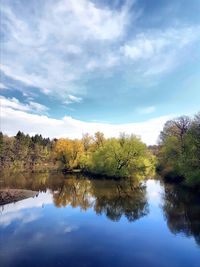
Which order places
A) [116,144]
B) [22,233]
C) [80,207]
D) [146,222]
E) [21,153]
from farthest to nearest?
1. [21,153]
2. [116,144]
3. [80,207]
4. [146,222]
5. [22,233]

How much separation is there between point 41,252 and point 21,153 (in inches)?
3498

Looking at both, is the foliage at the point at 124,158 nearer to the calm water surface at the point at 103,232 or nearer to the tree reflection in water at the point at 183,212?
the tree reflection in water at the point at 183,212

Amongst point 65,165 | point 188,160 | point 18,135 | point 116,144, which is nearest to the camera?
point 188,160

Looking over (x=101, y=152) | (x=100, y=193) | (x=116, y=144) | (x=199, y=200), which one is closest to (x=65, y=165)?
(x=101, y=152)

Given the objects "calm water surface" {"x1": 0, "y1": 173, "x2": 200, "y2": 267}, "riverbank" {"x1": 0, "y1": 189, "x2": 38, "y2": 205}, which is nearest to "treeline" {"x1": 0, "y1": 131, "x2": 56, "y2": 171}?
"riverbank" {"x1": 0, "y1": 189, "x2": 38, "y2": 205}

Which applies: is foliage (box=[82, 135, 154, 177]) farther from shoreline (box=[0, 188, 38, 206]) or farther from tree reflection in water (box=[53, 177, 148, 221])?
shoreline (box=[0, 188, 38, 206])

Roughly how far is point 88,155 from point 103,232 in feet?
185

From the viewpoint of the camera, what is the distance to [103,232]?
68.2 ft

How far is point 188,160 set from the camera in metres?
38.7

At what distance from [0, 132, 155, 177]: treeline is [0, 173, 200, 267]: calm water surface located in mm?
26723

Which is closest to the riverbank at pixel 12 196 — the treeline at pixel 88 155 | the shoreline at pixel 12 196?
the shoreline at pixel 12 196

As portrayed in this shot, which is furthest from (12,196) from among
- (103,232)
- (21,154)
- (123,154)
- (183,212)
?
(21,154)

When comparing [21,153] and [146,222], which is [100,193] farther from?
[21,153]

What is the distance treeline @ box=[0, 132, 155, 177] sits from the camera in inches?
2415
